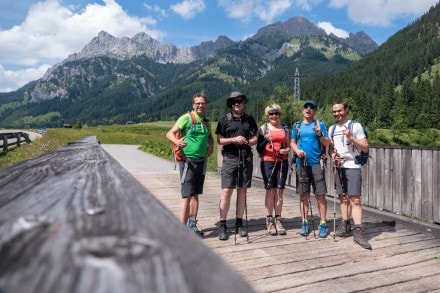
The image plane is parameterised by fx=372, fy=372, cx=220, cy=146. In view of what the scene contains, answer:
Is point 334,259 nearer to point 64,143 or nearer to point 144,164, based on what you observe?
point 144,164

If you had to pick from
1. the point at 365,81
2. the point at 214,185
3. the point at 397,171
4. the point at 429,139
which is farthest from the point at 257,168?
the point at 365,81

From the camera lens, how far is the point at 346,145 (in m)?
6.08

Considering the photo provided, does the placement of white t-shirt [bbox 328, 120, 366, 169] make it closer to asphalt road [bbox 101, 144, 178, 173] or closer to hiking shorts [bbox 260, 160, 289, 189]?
hiking shorts [bbox 260, 160, 289, 189]

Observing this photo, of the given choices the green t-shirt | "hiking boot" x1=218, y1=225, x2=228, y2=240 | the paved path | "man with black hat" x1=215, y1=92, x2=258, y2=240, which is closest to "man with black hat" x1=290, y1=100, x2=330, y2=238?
the paved path

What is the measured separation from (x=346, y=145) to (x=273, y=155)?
1208 millimetres

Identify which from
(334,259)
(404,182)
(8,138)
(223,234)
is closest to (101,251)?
(334,259)

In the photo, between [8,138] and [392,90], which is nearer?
[8,138]

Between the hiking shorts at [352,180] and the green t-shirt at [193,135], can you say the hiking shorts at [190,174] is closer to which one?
the green t-shirt at [193,135]

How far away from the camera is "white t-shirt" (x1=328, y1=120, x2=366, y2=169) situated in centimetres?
593

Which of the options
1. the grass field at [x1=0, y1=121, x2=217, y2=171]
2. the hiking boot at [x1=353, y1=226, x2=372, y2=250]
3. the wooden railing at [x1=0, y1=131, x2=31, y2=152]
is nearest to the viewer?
the hiking boot at [x1=353, y1=226, x2=372, y2=250]

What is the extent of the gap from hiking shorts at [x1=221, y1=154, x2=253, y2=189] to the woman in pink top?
35cm

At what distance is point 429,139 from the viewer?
18.4 m

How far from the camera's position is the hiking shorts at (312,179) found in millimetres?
6289

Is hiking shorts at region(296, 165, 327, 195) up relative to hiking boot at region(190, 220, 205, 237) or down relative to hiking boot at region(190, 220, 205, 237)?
up
